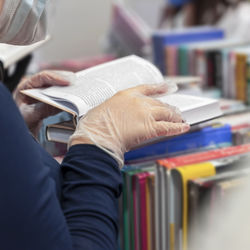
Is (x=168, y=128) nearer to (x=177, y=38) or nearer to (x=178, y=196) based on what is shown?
(x=178, y=196)

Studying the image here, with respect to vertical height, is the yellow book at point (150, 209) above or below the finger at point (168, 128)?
below

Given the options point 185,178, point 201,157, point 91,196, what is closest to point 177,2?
point 201,157

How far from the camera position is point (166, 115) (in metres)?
0.82

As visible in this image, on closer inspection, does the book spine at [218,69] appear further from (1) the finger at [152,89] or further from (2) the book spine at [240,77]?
(1) the finger at [152,89]

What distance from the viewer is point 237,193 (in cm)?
77

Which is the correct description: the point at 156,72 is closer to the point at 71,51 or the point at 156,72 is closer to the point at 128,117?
the point at 128,117

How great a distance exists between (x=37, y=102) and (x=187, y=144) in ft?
1.21

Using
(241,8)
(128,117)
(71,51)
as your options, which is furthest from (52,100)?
(71,51)

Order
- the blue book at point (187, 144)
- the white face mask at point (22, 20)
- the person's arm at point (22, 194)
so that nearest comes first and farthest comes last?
the person's arm at point (22, 194) < the white face mask at point (22, 20) < the blue book at point (187, 144)

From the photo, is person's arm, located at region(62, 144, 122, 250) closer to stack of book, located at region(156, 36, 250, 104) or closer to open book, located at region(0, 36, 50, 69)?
open book, located at region(0, 36, 50, 69)

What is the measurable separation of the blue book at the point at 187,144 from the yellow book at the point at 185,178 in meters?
0.17

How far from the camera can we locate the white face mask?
765mm

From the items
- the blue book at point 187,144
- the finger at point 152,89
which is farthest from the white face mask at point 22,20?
the blue book at point 187,144

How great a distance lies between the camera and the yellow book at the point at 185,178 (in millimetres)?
837
